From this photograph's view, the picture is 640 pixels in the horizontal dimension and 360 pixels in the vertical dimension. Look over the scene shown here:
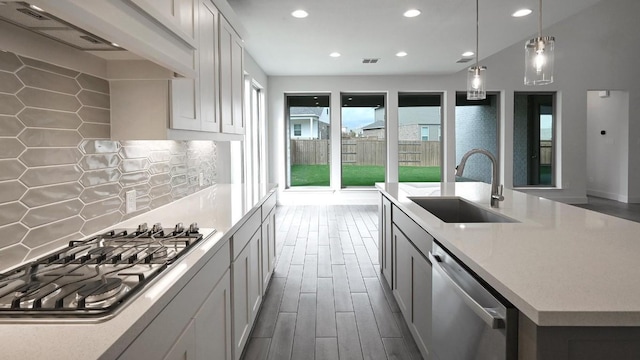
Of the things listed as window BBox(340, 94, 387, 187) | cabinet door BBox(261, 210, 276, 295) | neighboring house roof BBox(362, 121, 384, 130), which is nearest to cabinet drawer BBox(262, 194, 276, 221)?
cabinet door BBox(261, 210, 276, 295)

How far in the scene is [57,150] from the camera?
4.72ft

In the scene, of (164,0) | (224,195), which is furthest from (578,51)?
(164,0)

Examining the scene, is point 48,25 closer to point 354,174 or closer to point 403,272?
point 403,272

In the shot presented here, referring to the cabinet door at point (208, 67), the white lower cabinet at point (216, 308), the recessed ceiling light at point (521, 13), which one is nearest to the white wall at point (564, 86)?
the recessed ceiling light at point (521, 13)

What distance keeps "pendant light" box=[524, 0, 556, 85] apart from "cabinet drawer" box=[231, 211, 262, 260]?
2.10 m

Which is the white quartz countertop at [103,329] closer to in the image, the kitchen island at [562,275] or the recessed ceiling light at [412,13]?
the kitchen island at [562,275]

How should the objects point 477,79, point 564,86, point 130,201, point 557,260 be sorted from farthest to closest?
point 564,86 < point 477,79 < point 130,201 < point 557,260

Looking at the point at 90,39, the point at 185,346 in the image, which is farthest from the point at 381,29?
the point at 185,346

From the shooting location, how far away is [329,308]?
3004 millimetres

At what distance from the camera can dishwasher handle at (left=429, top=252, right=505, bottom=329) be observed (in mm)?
1081

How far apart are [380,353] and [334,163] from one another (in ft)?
20.4

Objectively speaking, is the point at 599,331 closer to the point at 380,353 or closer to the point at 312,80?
the point at 380,353

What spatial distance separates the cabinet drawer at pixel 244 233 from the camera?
1.93 metres

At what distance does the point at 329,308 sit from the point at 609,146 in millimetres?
8878
